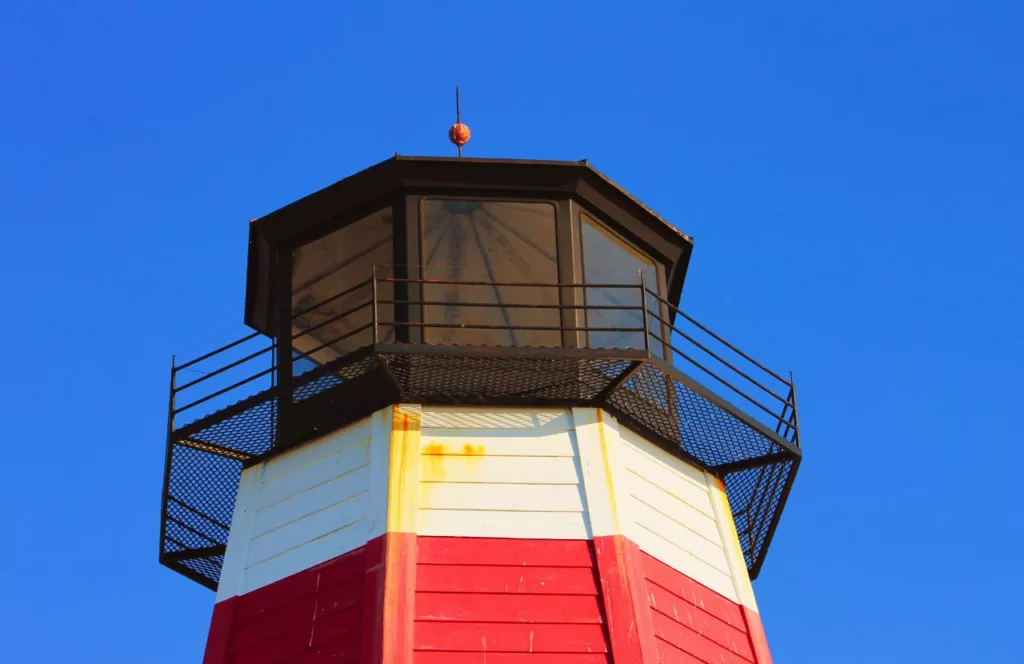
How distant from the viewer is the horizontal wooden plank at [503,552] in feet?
47.8

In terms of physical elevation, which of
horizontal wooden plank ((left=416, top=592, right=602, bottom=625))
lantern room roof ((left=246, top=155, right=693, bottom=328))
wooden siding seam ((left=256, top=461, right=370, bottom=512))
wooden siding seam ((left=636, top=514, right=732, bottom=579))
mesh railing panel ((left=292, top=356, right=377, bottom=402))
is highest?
lantern room roof ((left=246, top=155, right=693, bottom=328))

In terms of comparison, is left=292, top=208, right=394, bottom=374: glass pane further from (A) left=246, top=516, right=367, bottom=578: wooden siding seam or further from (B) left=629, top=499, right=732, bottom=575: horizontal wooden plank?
(B) left=629, top=499, right=732, bottom=575: horizontal wooden plank

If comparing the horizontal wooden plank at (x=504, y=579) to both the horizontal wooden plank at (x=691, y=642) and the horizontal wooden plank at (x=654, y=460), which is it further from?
the horizontal wooden plank at (x=654, y=460)

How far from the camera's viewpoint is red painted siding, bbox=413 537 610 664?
1387 centimetres

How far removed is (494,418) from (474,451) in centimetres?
44

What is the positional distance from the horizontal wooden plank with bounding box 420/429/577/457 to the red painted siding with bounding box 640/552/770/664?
4.23ft

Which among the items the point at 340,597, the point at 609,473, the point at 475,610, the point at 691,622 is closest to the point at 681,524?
the point at 609,473

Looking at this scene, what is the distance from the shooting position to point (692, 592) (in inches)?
607

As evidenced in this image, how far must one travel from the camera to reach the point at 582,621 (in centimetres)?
1417

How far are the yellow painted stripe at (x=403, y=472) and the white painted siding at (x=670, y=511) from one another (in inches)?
70.2

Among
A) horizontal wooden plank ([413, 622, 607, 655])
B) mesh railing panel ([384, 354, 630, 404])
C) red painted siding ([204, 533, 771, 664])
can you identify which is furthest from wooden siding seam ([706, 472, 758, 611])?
horizontal wooden plank ([413, 622, 607, 655])

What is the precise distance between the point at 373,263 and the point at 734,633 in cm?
489

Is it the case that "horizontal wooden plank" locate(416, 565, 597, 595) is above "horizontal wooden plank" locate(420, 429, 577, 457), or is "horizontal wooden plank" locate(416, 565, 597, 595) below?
below

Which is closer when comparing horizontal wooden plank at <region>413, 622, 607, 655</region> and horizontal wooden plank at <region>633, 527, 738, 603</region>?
horizontal wooden plank at <region>413, 622, 607, 655</region>
